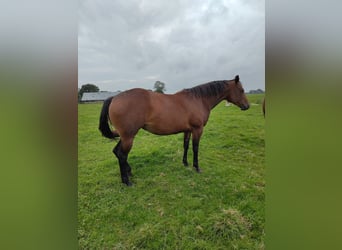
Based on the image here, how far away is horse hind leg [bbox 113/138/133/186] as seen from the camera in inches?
60.9

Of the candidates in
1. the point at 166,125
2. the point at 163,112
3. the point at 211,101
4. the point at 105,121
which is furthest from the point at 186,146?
the point at 105,121

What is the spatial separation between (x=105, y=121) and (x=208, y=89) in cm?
99

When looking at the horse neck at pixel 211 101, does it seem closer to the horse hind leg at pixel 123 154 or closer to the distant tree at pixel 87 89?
the horse hind leg at pixel 123 154

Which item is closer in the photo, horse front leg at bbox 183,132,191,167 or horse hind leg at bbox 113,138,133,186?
horse hind leg at bbox 113,138,133,186

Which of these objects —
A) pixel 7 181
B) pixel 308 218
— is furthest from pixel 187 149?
pixel 7 181

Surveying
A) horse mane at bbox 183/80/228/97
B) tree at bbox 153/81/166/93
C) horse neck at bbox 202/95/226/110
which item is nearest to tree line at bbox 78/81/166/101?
tree at bbox 153/81/166/93

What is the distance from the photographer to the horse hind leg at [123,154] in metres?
1.55

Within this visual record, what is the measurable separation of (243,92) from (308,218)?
1.09 meters

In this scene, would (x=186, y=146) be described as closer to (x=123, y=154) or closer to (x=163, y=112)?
(x=163, y=112)

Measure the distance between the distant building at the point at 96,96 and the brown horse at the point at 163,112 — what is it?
50mm

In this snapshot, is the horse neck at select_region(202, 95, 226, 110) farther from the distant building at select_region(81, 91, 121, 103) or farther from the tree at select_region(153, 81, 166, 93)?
the distant building at select_region(81, 91, 121, 103)

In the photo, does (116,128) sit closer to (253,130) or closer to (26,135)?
(26,135)

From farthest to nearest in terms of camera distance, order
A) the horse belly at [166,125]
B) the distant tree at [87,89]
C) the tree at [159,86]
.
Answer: the horse belly at [166,125] → the tree at [159,86] → the distant tree at [87,89]

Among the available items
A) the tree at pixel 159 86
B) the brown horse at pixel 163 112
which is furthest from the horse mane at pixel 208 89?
the tree at pixel 159 86
